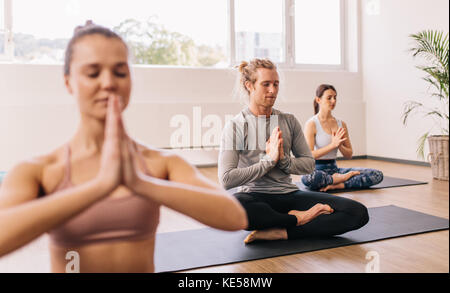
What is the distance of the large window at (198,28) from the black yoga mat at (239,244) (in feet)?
7.67

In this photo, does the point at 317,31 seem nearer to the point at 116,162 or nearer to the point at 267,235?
the point at 267,235

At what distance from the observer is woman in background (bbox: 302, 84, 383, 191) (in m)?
3.32

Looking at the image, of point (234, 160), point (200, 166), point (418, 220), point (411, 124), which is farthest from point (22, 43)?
point (411, 124)

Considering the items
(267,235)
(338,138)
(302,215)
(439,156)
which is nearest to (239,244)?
(267,235)

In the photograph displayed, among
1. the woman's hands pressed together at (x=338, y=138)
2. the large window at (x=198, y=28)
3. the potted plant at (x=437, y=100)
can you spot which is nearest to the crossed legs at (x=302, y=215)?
the woman's hands pressed together at (x=338, y=138)

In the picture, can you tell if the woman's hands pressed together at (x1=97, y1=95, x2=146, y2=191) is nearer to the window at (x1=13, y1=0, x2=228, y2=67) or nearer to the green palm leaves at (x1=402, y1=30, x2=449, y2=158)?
the window at (x1=13, y1=0, x2=228, y2=67)

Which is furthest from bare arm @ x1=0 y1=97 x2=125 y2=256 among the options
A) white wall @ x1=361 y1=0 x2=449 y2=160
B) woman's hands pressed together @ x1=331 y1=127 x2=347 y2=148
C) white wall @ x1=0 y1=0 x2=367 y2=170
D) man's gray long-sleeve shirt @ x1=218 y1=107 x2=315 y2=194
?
white wall @ x1=361 y1=0 x2=449 y2=160

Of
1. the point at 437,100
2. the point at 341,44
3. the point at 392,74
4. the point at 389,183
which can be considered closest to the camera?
the point at 389,183

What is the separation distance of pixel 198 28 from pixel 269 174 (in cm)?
328

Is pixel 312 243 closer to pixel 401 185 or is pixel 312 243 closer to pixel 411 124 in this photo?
pixel 401 185

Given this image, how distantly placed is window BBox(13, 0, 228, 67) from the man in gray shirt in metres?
2.25

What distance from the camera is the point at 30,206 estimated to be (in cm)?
43
